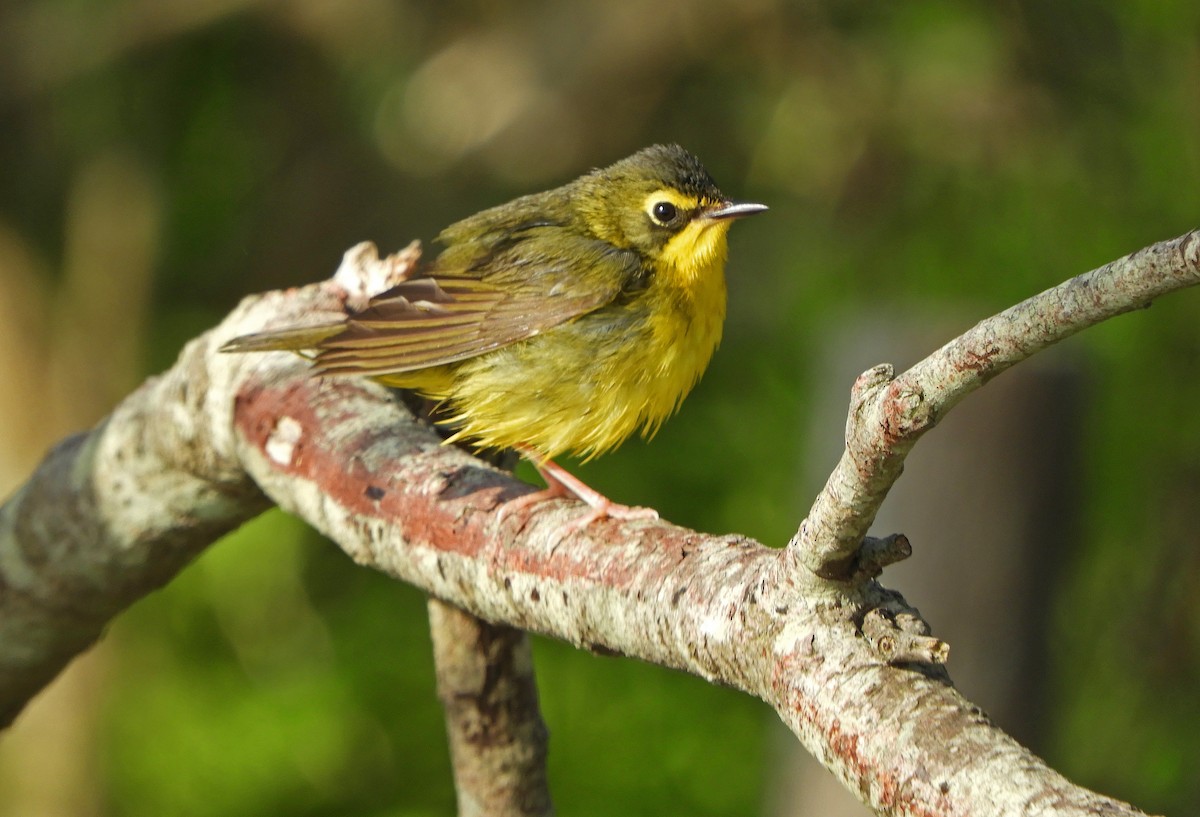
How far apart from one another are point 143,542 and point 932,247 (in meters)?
4.07

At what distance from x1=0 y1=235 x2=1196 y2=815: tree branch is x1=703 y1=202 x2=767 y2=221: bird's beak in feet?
2.92

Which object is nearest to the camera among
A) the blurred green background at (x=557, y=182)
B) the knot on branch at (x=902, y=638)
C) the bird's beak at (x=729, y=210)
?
the knot on branch at (x=902, y=638)

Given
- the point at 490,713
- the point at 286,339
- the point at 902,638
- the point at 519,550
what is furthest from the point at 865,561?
the point at 286,339

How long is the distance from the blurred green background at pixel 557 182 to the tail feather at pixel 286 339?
97.0 inches

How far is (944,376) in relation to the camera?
1598mm

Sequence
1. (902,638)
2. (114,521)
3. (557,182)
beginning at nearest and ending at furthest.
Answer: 1. (902,638)
2. (114,521)
3. (557,182)

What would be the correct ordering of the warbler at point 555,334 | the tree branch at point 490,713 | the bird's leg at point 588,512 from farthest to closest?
the warbler at point 555,334 → the tree branch at point 490,713 → the bird's leg at point 588,512

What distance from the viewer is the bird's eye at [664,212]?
3.81 meters

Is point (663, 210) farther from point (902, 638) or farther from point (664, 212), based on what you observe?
point (902, 638)

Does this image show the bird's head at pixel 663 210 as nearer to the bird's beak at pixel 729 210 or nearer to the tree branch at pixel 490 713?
the bird's beak at pixel 729 210

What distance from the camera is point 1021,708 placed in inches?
195

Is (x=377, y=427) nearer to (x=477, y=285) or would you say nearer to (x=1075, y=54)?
(x=477, y=285)

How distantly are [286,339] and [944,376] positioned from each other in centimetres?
211

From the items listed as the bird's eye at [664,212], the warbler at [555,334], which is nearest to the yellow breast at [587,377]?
the warbler at [555,334]
